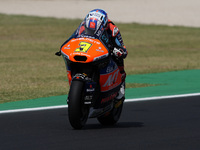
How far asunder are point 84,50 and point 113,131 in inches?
46.9

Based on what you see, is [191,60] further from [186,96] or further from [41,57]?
[186,96]

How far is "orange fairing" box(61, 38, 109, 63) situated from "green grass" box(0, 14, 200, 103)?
4.16m

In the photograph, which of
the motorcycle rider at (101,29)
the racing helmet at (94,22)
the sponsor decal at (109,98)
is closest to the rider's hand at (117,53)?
the motorcycle rider at (101,29)

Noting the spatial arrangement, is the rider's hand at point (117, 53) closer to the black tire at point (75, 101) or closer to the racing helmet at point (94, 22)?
the racing helmet at point (94, 22)

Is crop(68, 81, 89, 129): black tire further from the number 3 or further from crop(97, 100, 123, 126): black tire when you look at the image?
crop(97, 100, 123, 126): black tire

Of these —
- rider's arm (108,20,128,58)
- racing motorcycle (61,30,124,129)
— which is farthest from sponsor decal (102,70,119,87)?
rider's arm (108,20,128,58)

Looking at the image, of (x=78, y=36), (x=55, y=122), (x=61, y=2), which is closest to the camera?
(x=78, y=36)

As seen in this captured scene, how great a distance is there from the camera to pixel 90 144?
6.77 meters

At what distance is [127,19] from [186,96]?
25.1 m

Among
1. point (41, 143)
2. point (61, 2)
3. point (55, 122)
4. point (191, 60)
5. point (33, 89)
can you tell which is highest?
point (41, 143)

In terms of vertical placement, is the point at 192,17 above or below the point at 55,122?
below

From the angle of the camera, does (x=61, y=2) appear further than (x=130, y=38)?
Yes

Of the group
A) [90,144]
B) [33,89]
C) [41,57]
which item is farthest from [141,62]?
[90,144]

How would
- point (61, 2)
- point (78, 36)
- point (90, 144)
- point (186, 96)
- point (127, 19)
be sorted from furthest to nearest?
point (61, 2), point (127, 19), point (186, 96), point (78, 36), point (90, 144)
